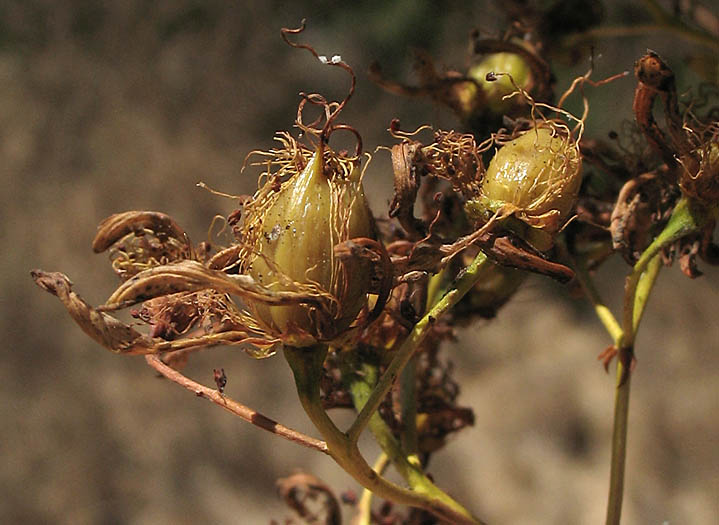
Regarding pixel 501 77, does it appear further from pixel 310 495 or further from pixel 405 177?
pixel 310 495

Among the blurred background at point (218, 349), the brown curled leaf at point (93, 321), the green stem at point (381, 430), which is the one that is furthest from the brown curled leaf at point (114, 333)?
→ the blurred background at point (218, 349)

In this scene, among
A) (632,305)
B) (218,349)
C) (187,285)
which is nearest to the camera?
(187,285)

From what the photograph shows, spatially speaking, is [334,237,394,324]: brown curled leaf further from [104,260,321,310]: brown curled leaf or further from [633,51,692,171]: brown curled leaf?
[633,51,692,171]: brown curled leaf

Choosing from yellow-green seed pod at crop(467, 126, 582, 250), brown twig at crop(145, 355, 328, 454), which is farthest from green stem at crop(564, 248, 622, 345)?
brown twig at crop(145, 355, 328, 454)

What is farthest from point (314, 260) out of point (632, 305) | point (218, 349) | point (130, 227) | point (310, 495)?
point (218, 349)

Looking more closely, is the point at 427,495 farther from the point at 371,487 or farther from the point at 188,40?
the point at 188,40

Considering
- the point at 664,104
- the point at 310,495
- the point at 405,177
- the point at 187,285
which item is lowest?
the point at 310,495
